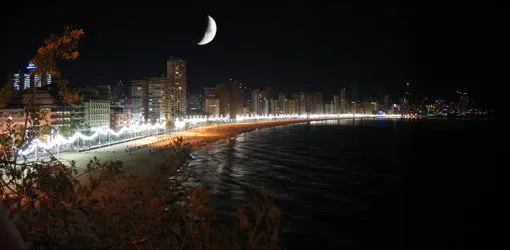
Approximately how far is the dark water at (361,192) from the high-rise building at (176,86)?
281 feet

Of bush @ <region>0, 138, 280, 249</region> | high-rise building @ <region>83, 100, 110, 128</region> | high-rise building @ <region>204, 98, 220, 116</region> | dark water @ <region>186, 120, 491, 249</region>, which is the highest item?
high-rise building @ <region>204, 98, 220, 116</region>

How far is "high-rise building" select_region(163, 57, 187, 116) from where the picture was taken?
135500 mm

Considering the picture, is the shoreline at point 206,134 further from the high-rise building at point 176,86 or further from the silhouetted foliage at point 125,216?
the silhouetted foliage at point 125,216

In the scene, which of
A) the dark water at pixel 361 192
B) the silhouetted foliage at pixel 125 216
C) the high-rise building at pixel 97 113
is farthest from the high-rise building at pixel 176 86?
the silhouetted foliage at pixel 125 216

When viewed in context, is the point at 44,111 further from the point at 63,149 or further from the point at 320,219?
the point at 63,149

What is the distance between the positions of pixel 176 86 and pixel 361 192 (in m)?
127

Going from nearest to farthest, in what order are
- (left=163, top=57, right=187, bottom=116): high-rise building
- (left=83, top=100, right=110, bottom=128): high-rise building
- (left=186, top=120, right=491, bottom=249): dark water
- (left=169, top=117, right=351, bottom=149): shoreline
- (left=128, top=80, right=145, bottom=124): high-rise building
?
(left=186, top=120, right=491, bottom=249): dark water → (left=169, top=117, right=351, bottom=149): shoreline → (left=83, top=100, right=110, bottom=128): high-rise building → (left=128, top=80, right=145, bottom=124): high-rise building → (left=163, top=57, right=187, bottom=116): high-rise building

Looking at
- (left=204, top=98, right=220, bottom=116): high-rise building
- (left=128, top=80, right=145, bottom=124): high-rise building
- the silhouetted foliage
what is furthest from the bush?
(left=204, top=98, right=220, bottom=116): high-rise building

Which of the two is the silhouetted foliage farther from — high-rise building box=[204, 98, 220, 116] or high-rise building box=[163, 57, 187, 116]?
high-rise building box=[204, 98, 220, 116]

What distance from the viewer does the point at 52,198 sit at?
4484mm

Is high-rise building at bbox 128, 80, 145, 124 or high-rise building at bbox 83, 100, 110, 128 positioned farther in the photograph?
high-rise building at bbox 128, 80, 145, 124

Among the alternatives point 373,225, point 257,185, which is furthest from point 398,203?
point 257,185

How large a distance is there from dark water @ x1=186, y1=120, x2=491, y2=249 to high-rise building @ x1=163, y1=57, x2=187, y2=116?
281 ft

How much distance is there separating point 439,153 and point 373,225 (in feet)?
129
